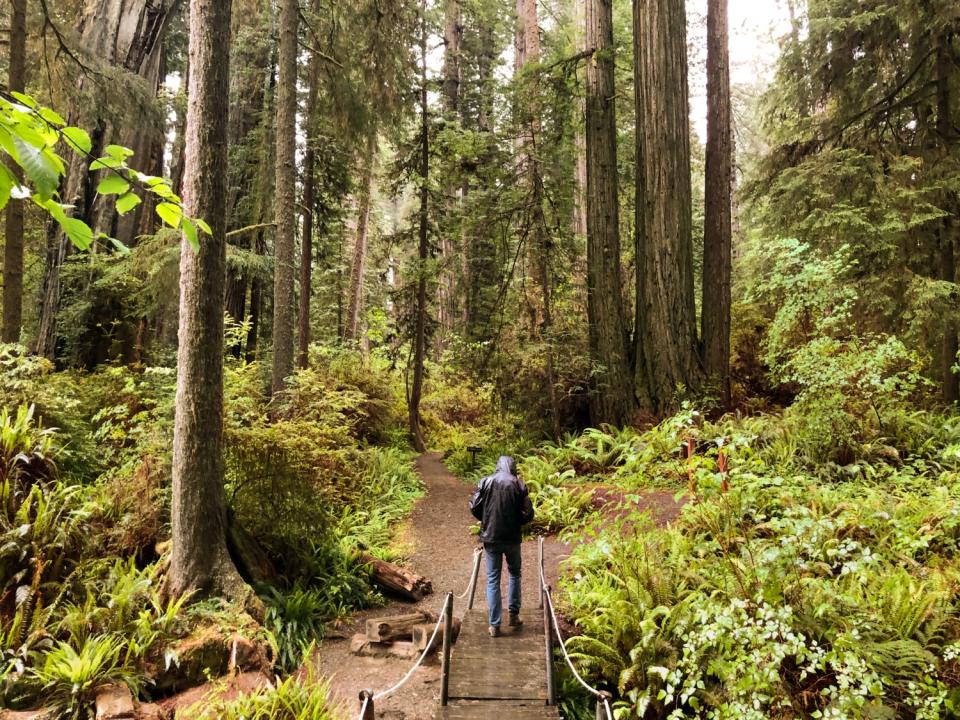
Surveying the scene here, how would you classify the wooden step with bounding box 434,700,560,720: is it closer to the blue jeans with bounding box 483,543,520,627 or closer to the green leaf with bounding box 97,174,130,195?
the blue jeans with bounding box 483,543,520,627

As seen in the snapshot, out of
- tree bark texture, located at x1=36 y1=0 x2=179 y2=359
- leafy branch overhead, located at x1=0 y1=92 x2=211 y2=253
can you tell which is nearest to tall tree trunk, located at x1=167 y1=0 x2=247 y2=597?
leafy branch overhead, located at x1=0 y1=92 x2=211 y2=253


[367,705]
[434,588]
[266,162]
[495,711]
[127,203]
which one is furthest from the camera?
[266,162]

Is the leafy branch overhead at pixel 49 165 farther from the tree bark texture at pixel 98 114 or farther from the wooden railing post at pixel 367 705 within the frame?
the tree bark texture at pixel 98 114

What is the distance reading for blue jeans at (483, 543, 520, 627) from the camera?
220 inches

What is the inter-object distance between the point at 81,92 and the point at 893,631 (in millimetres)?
14211

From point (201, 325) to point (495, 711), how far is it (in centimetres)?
461

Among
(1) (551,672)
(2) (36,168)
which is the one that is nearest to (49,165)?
(2) (36,168)

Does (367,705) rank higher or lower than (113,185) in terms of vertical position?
lower

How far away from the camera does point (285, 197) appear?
1005 centimetres

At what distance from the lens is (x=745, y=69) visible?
29344 millimetres

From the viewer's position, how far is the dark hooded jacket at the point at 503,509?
224 inches

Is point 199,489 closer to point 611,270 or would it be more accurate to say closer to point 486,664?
point 486,664

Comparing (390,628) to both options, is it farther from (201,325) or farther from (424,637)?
(201,325)

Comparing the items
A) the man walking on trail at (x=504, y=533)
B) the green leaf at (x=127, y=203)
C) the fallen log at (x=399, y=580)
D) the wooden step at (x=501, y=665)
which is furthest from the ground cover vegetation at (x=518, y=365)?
the man walking on trail at (x=504, y=533)
